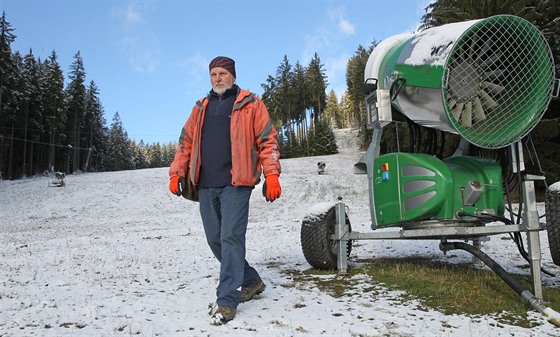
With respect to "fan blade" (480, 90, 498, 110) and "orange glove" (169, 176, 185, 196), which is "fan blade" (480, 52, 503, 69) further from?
"orange glove" (169, 176, 185, 196)

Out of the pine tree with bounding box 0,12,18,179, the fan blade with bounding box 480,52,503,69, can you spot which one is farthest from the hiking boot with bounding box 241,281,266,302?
the pine tree with bounding box 0,12,18,179

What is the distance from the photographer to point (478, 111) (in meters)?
4.41

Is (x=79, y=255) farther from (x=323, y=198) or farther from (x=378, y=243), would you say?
(x=323, y=198)

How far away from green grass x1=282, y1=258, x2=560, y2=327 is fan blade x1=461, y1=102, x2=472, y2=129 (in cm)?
165

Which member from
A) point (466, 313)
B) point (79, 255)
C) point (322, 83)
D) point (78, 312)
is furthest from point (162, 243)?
point (322, 83)

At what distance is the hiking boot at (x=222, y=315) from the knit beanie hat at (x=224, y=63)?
2.15 meters

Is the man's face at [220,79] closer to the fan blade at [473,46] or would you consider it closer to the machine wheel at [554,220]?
the fan blade at [473,46]

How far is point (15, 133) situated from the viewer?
51.1m

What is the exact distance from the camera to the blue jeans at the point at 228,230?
11.6 feet

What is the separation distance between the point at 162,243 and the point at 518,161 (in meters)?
8.12

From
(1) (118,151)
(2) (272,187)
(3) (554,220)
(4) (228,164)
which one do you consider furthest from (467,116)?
(1) (118,151)

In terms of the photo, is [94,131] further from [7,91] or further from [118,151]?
[7,91]

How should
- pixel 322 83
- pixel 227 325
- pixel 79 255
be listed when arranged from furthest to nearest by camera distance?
pixel 322 83 → pixel 79 255 → pixel 227 325

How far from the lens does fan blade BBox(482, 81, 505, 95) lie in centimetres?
446
